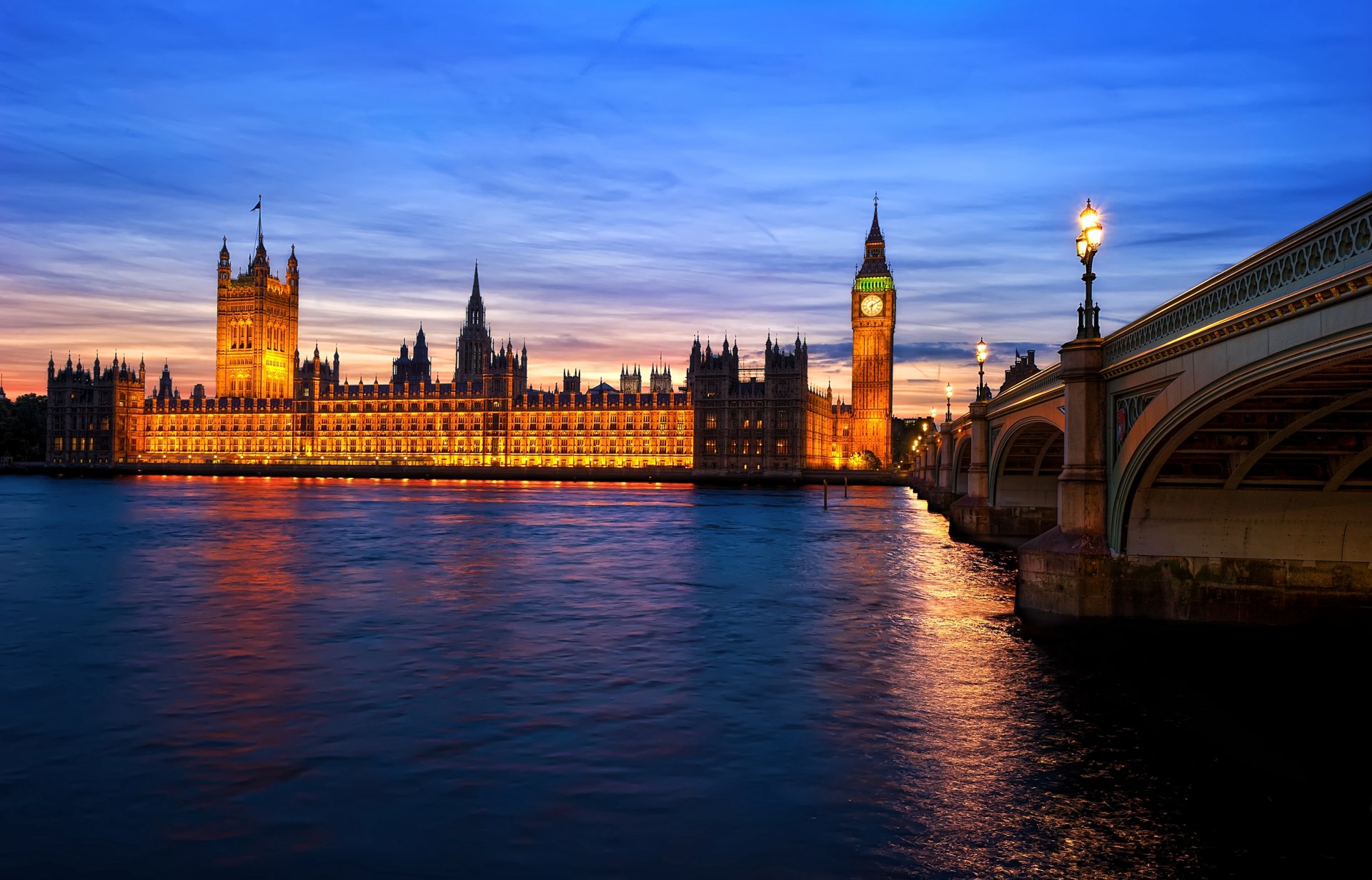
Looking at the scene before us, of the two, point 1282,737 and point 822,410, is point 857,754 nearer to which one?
point 1282,737

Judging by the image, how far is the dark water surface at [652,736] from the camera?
417 inches

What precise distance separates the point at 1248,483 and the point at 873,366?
173 m

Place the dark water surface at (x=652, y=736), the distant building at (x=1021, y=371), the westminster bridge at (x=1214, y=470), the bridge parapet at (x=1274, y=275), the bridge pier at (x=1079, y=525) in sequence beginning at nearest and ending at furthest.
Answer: the dark water surface at (x=652, y=736)
the bridge parapet at (x=1274, y=275)
the westminster bridge at (x=1214, y=470)
the bridge pier at (x=1079, y=525)
the distant building at (x=1021, y=371)

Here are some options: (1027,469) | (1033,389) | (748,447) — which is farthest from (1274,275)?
(748,447)

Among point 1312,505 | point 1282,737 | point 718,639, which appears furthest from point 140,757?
point 1312,505

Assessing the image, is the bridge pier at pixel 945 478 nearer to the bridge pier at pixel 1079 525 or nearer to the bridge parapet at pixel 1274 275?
the bridge pier at pixel 1079 525

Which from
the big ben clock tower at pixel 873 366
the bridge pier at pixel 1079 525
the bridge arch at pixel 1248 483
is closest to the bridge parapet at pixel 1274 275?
the bridge arch at pixel 1248 483

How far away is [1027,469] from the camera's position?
152 ft

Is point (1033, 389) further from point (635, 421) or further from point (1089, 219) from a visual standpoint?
point (635, 421)

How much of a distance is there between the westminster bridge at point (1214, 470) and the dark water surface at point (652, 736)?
1.19m

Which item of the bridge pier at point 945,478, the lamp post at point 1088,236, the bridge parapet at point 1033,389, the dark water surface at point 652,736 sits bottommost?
the dark water surface at point 652,736

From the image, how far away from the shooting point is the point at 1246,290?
1473cm

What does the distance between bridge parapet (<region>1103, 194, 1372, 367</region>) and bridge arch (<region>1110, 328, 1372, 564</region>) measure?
1.37 m

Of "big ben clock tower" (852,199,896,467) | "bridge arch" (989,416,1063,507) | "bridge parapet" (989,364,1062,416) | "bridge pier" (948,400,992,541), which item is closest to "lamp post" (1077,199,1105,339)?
"bridge parapet" (989,364,1062,416)
